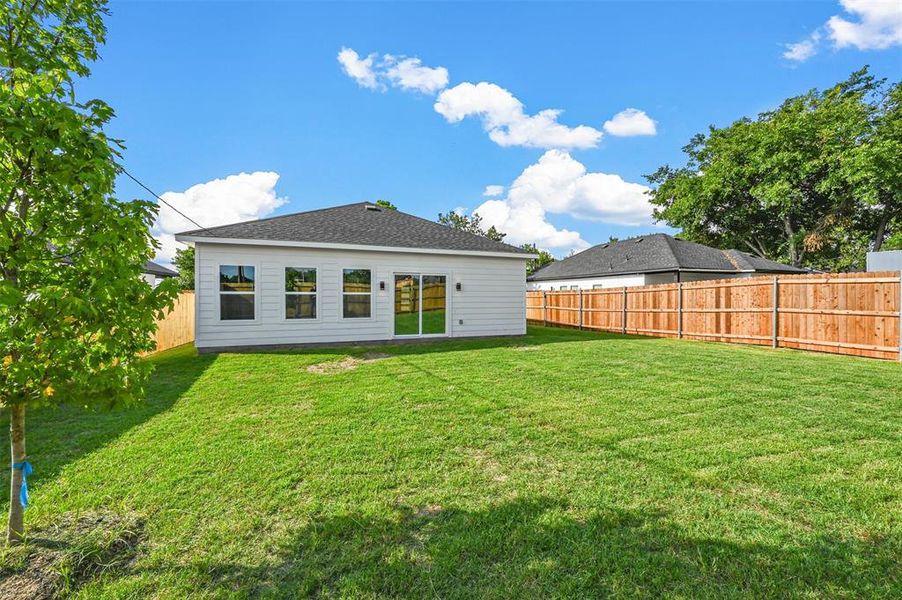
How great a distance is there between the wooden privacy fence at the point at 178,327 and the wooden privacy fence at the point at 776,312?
1443 centimetres

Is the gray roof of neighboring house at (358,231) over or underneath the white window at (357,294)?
over

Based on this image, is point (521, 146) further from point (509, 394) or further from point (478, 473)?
point (478, 473)

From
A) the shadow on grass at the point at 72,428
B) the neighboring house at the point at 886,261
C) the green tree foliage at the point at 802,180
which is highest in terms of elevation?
the green tree foliage at the point at 802,180

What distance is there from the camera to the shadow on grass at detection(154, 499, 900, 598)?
200 centimetres

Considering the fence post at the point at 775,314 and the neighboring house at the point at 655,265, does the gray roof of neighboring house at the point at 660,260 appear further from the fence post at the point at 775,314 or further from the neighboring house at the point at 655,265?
the fence post at the point at 775,314

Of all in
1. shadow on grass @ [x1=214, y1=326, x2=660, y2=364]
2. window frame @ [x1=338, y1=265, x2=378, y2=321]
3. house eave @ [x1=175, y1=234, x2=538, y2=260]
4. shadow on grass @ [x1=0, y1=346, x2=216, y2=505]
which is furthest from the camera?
window frame @ [x1=338, y1=265, x2=378, y2=321]

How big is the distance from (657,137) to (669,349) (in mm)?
15202

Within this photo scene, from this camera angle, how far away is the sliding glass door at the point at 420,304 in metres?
11.7

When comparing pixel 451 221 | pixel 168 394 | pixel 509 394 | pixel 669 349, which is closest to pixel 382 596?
pixel 509 394

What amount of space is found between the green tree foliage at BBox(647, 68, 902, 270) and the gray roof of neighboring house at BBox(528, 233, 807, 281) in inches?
205

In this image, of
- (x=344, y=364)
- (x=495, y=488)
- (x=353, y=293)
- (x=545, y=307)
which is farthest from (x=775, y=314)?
(x=353, y=293)

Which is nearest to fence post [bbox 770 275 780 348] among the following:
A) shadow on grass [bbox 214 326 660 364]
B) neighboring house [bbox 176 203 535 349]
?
shadow on grass [bbox 214 326 660 364]

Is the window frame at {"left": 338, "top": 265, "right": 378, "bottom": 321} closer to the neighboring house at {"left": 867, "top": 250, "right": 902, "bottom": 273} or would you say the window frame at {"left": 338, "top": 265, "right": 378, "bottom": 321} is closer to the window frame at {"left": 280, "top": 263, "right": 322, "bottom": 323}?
the window frame at {"left": 280, "top": 263, "right": 322, "bottom": 323}

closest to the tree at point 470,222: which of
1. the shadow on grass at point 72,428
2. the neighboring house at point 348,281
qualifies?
the neighboring house at point 348,281
